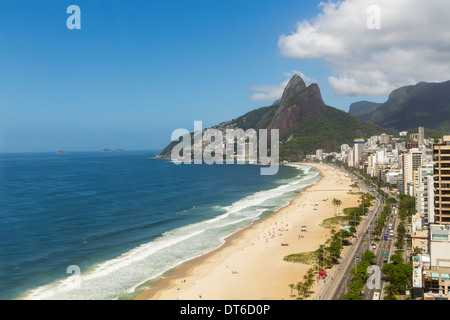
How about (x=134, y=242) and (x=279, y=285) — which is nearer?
(x=279, y=285)

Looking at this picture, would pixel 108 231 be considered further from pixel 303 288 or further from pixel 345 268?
pixel 345 268

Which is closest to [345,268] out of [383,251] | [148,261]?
[383,251]

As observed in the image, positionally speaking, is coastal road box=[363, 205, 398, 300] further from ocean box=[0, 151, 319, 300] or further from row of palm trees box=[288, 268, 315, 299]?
ocean box=[0, 151, 319, 300]

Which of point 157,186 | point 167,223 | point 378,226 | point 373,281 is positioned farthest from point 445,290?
point 157,186

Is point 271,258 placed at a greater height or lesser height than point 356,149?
lesser

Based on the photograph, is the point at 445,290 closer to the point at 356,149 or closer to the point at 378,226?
the point at 378,226
